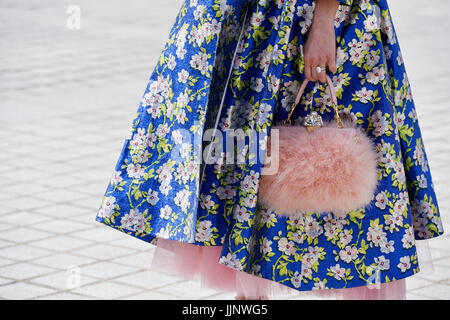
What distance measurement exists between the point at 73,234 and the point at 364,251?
1542mm

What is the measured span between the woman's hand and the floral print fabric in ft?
0.10

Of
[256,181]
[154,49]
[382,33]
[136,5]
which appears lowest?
[256,181]

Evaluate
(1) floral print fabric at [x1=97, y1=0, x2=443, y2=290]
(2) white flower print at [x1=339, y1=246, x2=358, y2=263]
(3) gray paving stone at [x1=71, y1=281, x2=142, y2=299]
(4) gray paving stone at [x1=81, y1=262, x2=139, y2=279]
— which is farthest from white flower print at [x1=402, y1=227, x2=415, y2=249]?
(4) gray paving stone at [x1=81, y1=262, x2=139, y2=279]

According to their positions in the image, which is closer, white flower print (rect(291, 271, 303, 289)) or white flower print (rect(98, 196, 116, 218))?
white flower print (rect(291, 271, 303, 289))

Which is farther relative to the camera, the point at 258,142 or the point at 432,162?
the point at 432,162

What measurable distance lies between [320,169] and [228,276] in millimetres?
468

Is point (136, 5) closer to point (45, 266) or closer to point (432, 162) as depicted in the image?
point (432, 162)

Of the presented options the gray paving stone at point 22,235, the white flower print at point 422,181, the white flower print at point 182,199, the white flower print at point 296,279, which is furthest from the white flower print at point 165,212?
the gray paving stone at point 22,235

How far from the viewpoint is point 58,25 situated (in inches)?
298

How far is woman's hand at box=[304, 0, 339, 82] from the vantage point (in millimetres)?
2260

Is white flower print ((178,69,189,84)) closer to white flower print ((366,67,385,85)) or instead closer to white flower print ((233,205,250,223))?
white flower print ((233,205,250,223))

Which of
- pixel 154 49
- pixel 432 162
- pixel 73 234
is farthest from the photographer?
pixel 154 49
